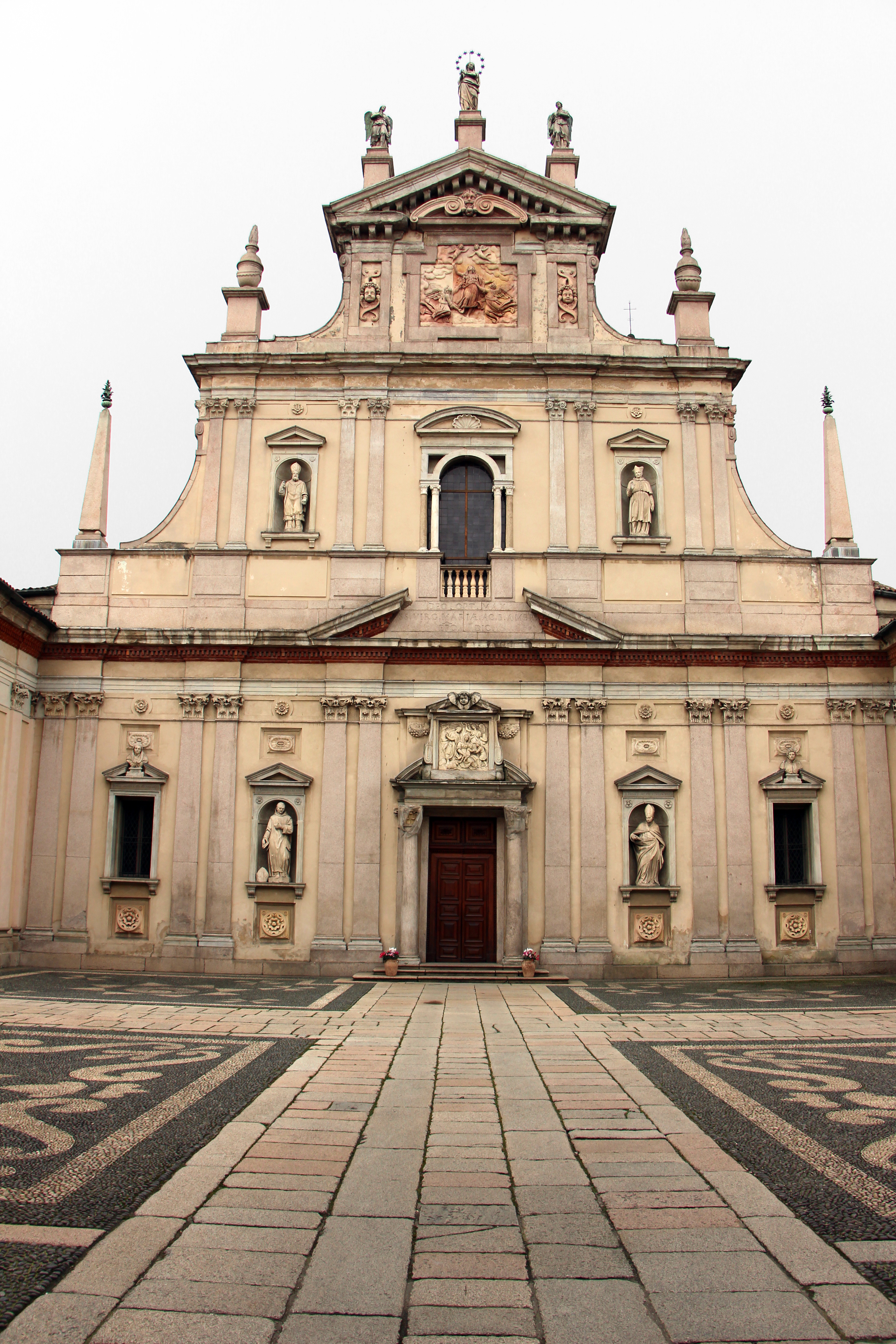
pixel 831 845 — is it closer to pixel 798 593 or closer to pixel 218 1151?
pixel 798 593

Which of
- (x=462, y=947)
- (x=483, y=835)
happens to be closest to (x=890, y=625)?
(x=483, y=835)

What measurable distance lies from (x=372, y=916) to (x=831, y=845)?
951cm

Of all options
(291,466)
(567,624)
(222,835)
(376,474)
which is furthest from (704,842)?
(291,466)

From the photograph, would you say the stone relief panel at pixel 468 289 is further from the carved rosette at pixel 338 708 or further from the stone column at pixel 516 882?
the stone column at pixel 516 882

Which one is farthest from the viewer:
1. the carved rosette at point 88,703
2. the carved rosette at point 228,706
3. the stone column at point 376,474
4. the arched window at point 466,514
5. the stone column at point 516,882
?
the arched window at point 466,514

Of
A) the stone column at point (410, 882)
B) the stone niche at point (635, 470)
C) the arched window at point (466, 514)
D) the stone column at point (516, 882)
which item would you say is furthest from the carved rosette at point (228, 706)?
the stone niche at point (635, 470)

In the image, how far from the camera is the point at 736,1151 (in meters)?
6.61

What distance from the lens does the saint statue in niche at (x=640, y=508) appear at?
22031 millimetres

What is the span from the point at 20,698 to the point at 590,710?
11655 mm

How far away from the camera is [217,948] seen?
2020cm

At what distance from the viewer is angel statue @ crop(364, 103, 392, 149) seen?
24.3 meters

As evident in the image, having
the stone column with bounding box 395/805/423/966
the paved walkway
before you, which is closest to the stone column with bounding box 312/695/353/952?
the stone column with bounding box 395/805/423/966

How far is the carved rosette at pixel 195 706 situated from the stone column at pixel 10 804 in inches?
128

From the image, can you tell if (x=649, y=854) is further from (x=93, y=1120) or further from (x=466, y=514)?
(x=93, y=1120)
